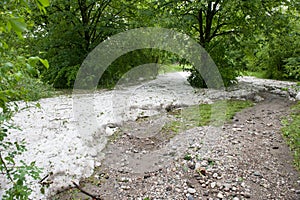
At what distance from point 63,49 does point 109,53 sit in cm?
152

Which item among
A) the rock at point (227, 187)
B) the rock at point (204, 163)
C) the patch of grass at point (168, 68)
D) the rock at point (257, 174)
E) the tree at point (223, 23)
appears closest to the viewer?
the rock at point (227, 187)

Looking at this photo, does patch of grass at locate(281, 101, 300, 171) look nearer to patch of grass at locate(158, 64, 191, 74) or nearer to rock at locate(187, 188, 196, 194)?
rock at locate(187, 188, 196, 194)

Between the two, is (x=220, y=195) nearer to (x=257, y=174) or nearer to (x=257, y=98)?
(x=257, y=174)

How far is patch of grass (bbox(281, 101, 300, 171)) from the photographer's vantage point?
310 cm

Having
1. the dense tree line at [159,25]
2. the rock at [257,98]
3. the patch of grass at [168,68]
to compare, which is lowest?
the rock at [257,98]

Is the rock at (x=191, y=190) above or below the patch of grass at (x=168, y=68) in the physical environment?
below

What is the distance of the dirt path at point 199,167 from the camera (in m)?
2.48

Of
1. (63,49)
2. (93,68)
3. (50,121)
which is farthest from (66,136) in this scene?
(63,49)

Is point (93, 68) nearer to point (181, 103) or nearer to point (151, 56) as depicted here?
point (151, 56)

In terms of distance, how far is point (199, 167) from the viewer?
113 inches

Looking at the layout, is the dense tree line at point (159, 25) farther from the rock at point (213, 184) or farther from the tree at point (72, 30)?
the rock at point (213, 184)

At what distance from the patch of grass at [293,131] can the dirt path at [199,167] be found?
9 centimetres

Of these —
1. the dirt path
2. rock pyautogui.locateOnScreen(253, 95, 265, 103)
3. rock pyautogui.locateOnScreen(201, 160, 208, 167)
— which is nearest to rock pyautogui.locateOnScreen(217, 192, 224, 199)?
the dirt path

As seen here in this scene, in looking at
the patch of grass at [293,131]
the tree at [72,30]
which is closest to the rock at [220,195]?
the patch of grass at [293,131]
